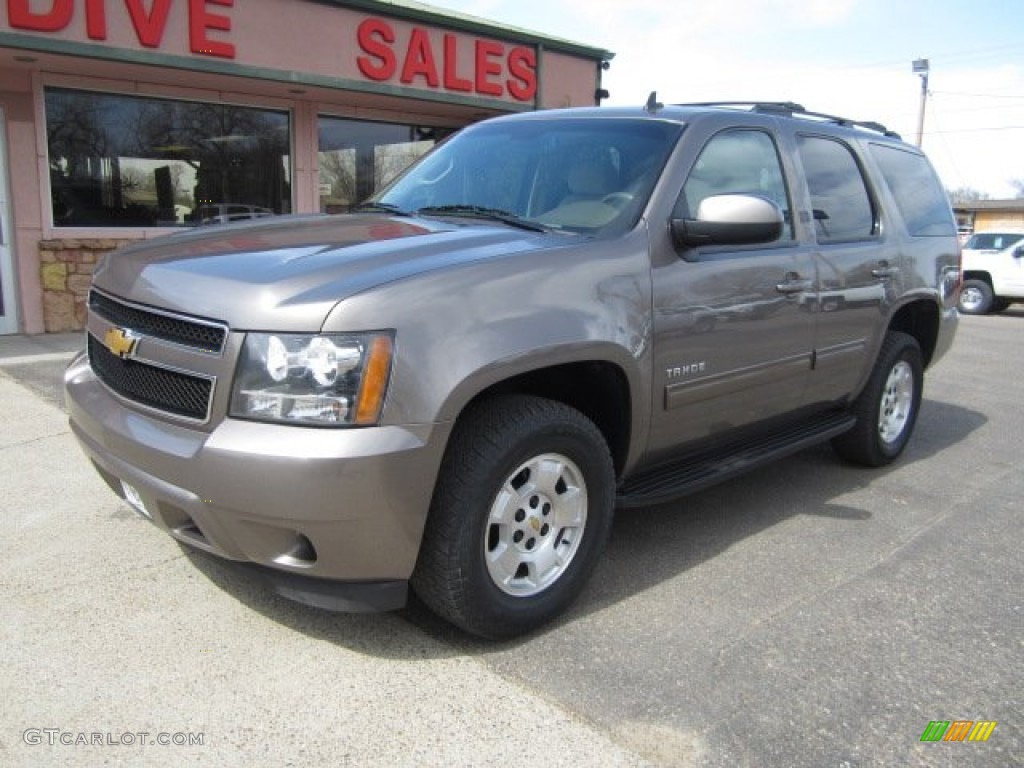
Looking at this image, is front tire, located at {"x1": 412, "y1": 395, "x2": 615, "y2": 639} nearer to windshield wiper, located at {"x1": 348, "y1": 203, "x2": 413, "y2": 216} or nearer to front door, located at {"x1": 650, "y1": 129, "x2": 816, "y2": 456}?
front door, located at {"x1": 650, "y1": 129, "x2": 816, "y2": 456}

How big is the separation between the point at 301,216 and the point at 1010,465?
462 centimetres

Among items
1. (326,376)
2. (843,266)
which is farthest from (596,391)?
(843,266)

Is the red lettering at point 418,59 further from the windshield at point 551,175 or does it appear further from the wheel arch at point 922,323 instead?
the wheel arch at point 922,323

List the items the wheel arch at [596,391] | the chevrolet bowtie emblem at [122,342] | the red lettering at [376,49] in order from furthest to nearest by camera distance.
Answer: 1. the red lettering at [376,49]
2. the wheel arch at [596,391]
3. the chevrolet bowtie emblem at [122,342]

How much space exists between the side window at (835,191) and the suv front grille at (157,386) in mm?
3044

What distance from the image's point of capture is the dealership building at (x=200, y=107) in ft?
28.4

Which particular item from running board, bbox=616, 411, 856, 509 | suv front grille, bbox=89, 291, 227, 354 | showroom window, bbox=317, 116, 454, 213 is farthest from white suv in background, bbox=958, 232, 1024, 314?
suv front grille, bbox=89, 291, 227, 354

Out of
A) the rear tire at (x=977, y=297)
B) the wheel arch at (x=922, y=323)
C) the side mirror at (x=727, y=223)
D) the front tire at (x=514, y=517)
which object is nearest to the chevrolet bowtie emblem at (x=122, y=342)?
the front tire at (x=514, y=517)

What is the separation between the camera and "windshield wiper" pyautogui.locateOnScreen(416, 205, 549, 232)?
3.37 metres

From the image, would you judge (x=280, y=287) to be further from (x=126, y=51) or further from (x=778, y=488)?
(x=126, y=51)

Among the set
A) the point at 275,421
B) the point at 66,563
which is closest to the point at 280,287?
the point at 275,421

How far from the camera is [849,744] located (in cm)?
Result: 249

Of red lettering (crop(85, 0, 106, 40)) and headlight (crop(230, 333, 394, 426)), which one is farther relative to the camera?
red lettering (crop(85, 0, 106, 40))

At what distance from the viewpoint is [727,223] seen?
10.7 feet
